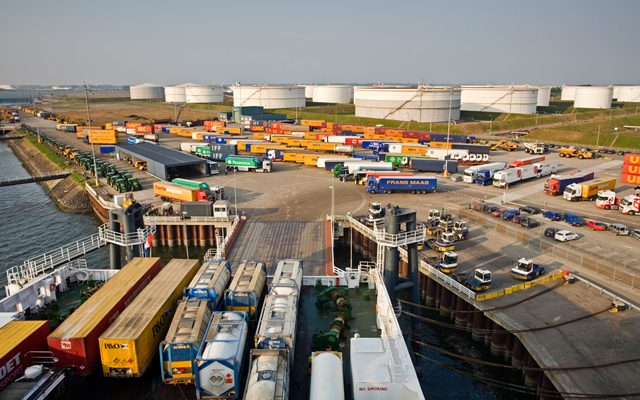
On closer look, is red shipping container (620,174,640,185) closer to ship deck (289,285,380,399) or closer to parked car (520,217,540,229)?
parked car (520,217,540,229)

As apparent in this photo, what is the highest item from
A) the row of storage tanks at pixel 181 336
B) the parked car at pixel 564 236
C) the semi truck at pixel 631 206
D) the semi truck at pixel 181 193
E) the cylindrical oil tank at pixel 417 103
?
the cylindrical oil tank at pixel 417 103

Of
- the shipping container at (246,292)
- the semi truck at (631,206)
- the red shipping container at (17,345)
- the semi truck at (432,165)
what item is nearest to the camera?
the red shipping container at (17,345)

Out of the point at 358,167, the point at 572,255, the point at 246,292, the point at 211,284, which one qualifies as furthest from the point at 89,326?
the point at 358,167

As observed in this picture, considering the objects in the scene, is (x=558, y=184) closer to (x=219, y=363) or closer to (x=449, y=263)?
(x=449, y=263)

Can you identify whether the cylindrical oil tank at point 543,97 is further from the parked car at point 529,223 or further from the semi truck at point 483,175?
the parked car at point 529,223

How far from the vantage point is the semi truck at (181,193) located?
194 feet

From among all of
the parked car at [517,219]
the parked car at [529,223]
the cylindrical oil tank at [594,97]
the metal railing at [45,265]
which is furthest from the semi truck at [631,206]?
the cylindrical oil tank at [594,97]

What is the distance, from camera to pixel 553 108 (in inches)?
7584

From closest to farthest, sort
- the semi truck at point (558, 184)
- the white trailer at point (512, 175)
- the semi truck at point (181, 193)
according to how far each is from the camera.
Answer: the semi truck at point (181, 193) < the semi truck at point (558, 184) < the white trailer at point (512, 175)

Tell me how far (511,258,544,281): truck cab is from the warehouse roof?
58.7m

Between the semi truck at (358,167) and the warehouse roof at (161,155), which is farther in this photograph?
the warehouse roof at (161,155)

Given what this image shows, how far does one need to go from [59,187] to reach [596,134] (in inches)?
5369

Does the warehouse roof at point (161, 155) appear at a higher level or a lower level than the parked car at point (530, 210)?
higher

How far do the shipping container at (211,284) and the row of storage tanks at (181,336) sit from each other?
0.05m
